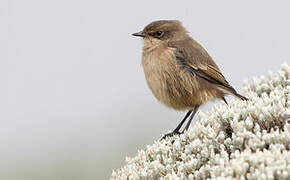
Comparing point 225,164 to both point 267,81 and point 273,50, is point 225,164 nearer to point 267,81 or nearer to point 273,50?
point 267,81

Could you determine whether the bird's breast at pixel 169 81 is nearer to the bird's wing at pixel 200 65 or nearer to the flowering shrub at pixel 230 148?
the bird's wing at pixel 200 65

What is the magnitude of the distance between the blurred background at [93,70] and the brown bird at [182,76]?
0.77 meters

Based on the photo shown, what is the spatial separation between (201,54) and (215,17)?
3483 centimetres

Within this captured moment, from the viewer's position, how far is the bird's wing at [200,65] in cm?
831

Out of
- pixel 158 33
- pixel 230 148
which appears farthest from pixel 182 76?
pixel 230 148

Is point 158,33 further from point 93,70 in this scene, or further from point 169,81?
point 93,70

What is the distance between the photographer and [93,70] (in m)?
32.3

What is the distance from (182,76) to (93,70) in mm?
24408

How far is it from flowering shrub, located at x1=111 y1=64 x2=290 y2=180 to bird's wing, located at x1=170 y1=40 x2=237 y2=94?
1297 mm

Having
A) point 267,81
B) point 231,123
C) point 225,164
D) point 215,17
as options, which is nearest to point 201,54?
point 267,81

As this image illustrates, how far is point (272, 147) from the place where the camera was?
5.34m

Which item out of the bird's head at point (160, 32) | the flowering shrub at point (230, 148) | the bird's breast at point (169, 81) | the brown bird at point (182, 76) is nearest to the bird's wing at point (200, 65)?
the brown bird at point (182, 76)

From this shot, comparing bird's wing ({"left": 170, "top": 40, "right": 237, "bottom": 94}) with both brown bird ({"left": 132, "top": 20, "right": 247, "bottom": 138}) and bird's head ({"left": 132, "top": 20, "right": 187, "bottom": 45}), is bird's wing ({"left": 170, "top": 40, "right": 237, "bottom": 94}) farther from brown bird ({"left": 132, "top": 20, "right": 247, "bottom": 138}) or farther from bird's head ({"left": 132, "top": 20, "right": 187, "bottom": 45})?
bird's head ({"left": 132, "top": 20, "right": 187, "bottom": 45})

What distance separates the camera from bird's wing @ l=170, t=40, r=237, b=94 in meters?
8.31
